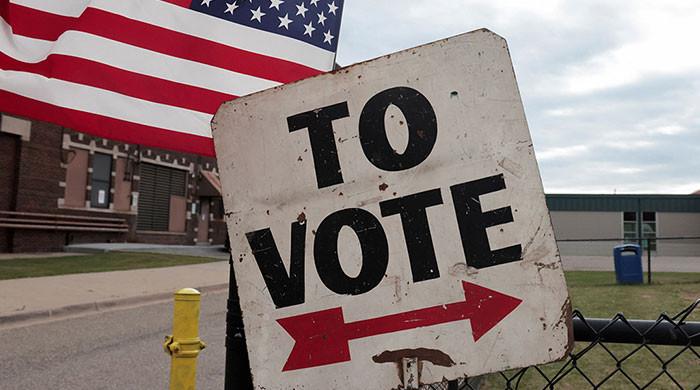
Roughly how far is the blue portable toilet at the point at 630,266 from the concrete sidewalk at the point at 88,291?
1055cm

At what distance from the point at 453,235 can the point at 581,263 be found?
2783cm

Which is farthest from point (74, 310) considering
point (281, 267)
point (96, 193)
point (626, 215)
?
point (626, 215)

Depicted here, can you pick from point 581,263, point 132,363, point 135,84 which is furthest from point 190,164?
point 135,84

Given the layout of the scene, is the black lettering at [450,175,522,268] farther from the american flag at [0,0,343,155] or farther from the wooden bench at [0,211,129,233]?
the wooden bench at [0,211,129,233]

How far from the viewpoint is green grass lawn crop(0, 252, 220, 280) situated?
13.2 meters

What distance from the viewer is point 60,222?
65.4ft

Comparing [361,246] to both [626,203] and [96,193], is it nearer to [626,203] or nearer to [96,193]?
[96,193]

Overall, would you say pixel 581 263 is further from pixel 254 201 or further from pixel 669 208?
pixel 254 201

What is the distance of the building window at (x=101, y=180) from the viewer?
A: 2202 centimetres

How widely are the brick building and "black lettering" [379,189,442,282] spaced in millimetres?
17556

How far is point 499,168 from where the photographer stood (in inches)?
53.3

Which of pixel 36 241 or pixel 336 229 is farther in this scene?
pixel 36 241

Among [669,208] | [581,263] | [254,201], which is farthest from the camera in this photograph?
[669,208]

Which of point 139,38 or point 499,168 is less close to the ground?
point 139,38
